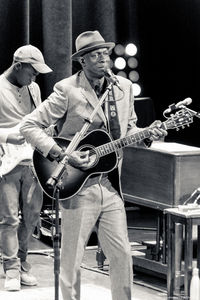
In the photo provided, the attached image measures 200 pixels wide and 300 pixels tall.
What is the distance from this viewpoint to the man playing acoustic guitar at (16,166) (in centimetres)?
693

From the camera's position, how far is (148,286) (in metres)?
7.18

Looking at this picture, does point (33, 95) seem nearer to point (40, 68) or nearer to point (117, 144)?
point (40, 68)

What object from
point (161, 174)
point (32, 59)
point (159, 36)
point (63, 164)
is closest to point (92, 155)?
point (63, 164)

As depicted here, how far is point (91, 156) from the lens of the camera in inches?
221

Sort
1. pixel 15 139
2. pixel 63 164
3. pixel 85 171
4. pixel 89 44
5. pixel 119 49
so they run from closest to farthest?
1. pixel 63 164
2. pixel 85 171
3. pixel 89 44
4. pixel 15 139
5. pixel 119 49

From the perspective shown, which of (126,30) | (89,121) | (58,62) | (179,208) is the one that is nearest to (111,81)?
(89,121)

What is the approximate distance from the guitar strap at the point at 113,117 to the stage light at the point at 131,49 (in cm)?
470

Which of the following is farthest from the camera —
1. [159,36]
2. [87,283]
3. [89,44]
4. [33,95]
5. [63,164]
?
[159,36]

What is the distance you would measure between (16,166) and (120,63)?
3.64 metres

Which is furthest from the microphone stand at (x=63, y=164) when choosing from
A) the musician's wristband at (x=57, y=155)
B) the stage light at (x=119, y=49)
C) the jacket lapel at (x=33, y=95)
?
the stage light at (x=119, y=49)

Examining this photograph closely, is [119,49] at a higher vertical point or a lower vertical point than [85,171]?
higher

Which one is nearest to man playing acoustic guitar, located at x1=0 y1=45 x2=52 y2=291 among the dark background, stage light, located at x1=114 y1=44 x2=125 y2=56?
the dark background

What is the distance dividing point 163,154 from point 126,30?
12.0 ft

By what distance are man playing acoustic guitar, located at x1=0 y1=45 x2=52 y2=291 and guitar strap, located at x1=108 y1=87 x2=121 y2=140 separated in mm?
1374
